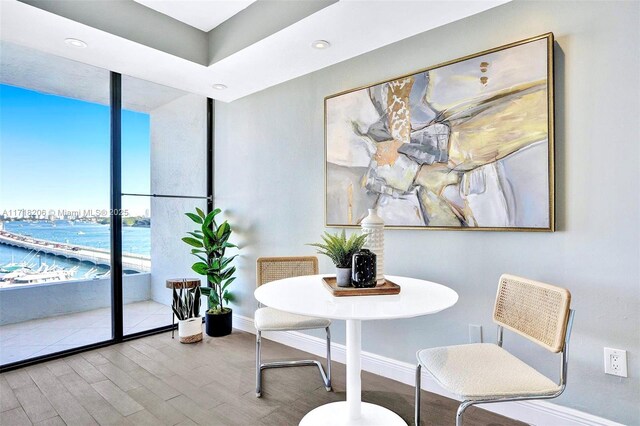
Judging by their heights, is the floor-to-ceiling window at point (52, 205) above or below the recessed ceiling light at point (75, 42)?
below

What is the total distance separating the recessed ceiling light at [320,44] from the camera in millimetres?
2401

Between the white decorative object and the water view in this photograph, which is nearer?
the white decorative object

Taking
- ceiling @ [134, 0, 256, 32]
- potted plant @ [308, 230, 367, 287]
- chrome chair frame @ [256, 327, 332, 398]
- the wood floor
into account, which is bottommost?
the wood floor

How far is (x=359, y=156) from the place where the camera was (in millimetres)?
2584

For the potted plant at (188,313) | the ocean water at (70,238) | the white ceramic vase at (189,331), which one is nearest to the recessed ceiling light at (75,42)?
the ocean water at (70,238)

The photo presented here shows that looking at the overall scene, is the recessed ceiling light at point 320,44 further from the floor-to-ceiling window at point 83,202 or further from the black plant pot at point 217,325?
the black plant pot at point 217,325

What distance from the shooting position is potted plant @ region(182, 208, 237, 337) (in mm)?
3303

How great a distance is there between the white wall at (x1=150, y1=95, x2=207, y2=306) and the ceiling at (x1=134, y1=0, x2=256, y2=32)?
1.02m

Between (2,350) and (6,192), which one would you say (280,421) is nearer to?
(2,350)

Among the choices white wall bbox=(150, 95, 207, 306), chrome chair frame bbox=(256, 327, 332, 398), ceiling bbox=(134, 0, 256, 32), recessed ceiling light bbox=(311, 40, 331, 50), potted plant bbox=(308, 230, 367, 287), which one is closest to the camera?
potted plant bbox=(308, 230, 367, 287)

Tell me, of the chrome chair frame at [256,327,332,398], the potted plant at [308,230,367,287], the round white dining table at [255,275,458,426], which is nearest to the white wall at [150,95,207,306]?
the chrome chair frame at [256,327,332,398]

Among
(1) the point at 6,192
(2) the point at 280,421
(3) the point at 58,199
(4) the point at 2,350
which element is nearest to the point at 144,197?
(3) the point at 58,199

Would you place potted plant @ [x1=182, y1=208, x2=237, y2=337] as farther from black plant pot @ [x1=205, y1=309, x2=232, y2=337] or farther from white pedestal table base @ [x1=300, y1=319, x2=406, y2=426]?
white pedestal table base @ [x1=300, y1=319, x2=406, y2=426]

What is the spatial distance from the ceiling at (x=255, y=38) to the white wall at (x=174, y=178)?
1.42ft
